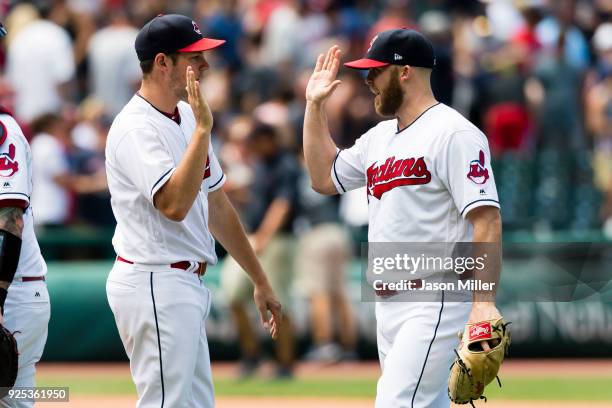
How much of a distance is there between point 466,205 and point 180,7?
1160cm

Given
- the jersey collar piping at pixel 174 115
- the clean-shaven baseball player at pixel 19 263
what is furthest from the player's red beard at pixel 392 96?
the clean-shaven baseball player at pixel 19 263

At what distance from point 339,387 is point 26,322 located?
5.88 m

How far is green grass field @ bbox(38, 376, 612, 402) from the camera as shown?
35.1 feet

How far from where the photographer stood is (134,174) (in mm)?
5672

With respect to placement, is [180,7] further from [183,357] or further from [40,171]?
[183,357]

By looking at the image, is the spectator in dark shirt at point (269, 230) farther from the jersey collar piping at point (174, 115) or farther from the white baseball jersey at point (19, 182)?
the white baseball jersey at point (19, 182)

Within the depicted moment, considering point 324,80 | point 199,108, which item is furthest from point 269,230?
point 199,108

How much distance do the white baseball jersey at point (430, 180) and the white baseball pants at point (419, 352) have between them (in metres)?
0.34

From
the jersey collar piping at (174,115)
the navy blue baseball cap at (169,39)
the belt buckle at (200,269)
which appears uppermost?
the navy blue baseball cap at (169,39)

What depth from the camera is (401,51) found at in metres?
6.14

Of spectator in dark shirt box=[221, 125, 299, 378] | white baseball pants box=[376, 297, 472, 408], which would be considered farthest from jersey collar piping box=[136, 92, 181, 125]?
spectator in dark shirt box=[221, 125, 299, 378]

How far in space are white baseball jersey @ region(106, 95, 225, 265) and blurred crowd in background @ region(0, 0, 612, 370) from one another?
5708 mm

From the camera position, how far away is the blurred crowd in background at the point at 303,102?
12.3 meters

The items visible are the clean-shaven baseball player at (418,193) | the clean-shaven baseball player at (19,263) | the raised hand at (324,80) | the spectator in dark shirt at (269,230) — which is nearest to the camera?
the clean-shaven baseball player at (19,263)
